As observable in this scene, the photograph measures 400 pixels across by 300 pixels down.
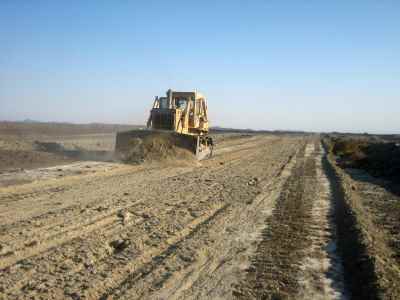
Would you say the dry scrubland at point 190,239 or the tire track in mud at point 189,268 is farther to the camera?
the dry scrubland at point 190,239

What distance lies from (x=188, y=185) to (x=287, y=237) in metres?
5.17

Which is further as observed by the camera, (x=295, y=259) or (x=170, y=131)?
(x=170, y=131)

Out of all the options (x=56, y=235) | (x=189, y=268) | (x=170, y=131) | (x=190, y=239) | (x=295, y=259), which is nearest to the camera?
(x=189, y=268)

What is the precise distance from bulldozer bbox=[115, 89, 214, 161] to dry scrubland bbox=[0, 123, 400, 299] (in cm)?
459

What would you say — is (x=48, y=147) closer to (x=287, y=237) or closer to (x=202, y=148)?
(x=202, y=148)

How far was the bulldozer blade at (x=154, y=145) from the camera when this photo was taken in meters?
16.9

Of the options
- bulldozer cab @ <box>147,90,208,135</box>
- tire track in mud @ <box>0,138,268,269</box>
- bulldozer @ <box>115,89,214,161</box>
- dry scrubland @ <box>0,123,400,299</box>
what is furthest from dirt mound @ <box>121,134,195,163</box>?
tire track in mud @ <box>0,138,268,269</box>

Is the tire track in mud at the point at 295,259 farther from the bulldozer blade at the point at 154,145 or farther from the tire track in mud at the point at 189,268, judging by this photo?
the bulldozer blade at the point at 154,145

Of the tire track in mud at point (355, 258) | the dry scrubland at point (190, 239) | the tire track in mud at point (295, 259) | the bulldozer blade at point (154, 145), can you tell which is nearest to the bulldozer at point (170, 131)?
the bulldozer blade at point (154, 145)

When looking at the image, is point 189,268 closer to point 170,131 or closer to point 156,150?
point 156,150

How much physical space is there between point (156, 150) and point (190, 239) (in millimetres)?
10682

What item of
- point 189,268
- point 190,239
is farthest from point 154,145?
point 189,268

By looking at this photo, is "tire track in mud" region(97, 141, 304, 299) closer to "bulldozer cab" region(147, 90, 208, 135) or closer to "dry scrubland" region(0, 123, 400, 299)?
"dry scrubland" region(0, 123, 400, 299)

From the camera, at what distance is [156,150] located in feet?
55.6
